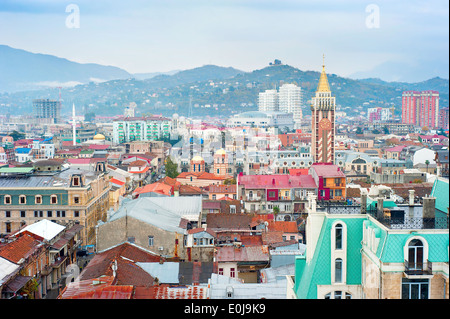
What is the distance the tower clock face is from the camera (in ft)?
65.8

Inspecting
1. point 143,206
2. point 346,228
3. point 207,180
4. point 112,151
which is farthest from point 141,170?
point 346,228

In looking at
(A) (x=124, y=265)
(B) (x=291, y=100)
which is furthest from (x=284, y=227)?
(B) (x=291, y=100)

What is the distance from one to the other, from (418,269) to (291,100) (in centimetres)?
3219

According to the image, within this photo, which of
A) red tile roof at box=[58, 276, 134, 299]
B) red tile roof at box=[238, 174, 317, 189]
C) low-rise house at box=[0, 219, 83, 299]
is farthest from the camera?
red tile roof at box=[238, 174, 317, 189]

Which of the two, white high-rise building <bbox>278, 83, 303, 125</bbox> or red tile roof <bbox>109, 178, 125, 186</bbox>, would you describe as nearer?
red tile roof <bbox>109, 178, 125, 186</bbox>

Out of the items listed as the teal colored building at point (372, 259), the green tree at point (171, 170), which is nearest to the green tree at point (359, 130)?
the green tree at point (171, 170)

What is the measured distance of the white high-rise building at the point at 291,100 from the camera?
30.7m

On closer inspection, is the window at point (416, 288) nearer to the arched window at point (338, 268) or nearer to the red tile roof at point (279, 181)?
Answer: the arched window at point (338, 268)

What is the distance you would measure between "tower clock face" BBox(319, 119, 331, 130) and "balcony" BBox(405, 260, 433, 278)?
700 inches

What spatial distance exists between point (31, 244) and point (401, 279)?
5.80 m

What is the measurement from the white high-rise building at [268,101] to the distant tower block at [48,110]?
16920 mm

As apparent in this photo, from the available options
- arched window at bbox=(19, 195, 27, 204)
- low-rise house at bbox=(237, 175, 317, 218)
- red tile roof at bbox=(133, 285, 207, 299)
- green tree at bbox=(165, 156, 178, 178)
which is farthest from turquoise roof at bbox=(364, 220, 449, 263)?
green tree at bbox=(165, 156, 178, 178)

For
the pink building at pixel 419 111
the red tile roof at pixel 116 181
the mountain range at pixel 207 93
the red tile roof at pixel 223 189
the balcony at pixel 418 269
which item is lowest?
the red tile roof at pixel 223 189

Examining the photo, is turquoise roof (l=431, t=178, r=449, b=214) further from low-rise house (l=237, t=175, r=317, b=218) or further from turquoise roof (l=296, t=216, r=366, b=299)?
low-rise house (l=237, t=175, r=317, b=218)
